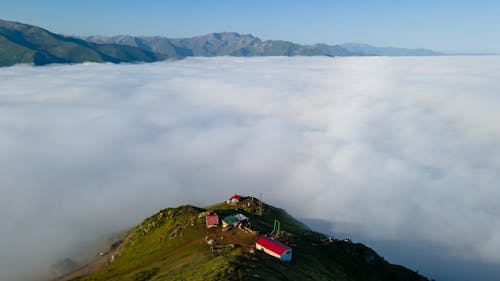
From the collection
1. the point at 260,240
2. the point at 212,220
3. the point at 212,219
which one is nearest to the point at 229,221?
the point at 212,220

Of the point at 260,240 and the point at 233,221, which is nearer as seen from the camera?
the point at 260,240

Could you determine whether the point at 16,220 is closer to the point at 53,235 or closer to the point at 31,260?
the point at 53,235

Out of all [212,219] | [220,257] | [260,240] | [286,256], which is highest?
Answer: [220,257]

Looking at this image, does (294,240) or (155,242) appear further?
(155,242)

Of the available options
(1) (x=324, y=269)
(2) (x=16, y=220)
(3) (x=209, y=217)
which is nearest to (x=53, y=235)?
(2) (x=16, y=220)

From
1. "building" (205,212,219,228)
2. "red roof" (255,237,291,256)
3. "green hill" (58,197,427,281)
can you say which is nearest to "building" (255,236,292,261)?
"red roof" (255,237,291,256)

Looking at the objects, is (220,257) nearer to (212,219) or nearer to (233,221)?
(233,221)
